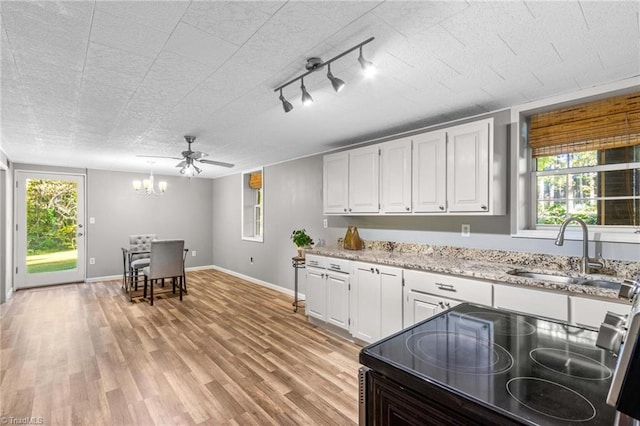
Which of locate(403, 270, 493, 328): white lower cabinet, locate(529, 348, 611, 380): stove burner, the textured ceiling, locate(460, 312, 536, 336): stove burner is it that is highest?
the textured ceiling

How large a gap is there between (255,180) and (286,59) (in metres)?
4.56

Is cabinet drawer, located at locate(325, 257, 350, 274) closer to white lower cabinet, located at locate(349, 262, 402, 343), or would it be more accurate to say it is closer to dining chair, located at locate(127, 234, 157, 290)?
white lower cabinet, located at locate(349, 262, 402, 343)

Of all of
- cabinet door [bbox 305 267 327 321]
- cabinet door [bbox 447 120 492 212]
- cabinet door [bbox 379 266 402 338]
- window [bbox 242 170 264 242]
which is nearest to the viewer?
cabinet door [bbox 447 120 492 212]

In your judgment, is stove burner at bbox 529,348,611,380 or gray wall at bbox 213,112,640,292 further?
gray wall at bbox 213,112,640,292

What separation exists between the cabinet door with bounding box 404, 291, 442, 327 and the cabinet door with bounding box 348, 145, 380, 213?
109 centimetres

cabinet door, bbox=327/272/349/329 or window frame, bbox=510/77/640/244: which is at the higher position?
window frame, bbox=510/77/640/244

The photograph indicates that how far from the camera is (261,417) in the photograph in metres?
2.06

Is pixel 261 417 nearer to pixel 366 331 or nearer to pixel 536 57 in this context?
pixel 366 331

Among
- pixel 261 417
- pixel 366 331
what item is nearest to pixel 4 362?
pixel 261 417

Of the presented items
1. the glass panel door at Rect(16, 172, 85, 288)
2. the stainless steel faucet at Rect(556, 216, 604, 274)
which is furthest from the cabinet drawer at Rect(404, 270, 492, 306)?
the glass panel door at Rect(16, 172, 85, 288)

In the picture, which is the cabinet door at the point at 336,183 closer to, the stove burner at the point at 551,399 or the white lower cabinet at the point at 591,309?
the white lower cabinet at the point at 591,309

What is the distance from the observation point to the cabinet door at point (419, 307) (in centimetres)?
257

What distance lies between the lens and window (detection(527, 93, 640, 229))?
7.45 ft

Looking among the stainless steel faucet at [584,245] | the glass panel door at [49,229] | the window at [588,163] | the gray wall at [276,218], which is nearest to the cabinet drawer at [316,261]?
the gray wall at [276,218]
